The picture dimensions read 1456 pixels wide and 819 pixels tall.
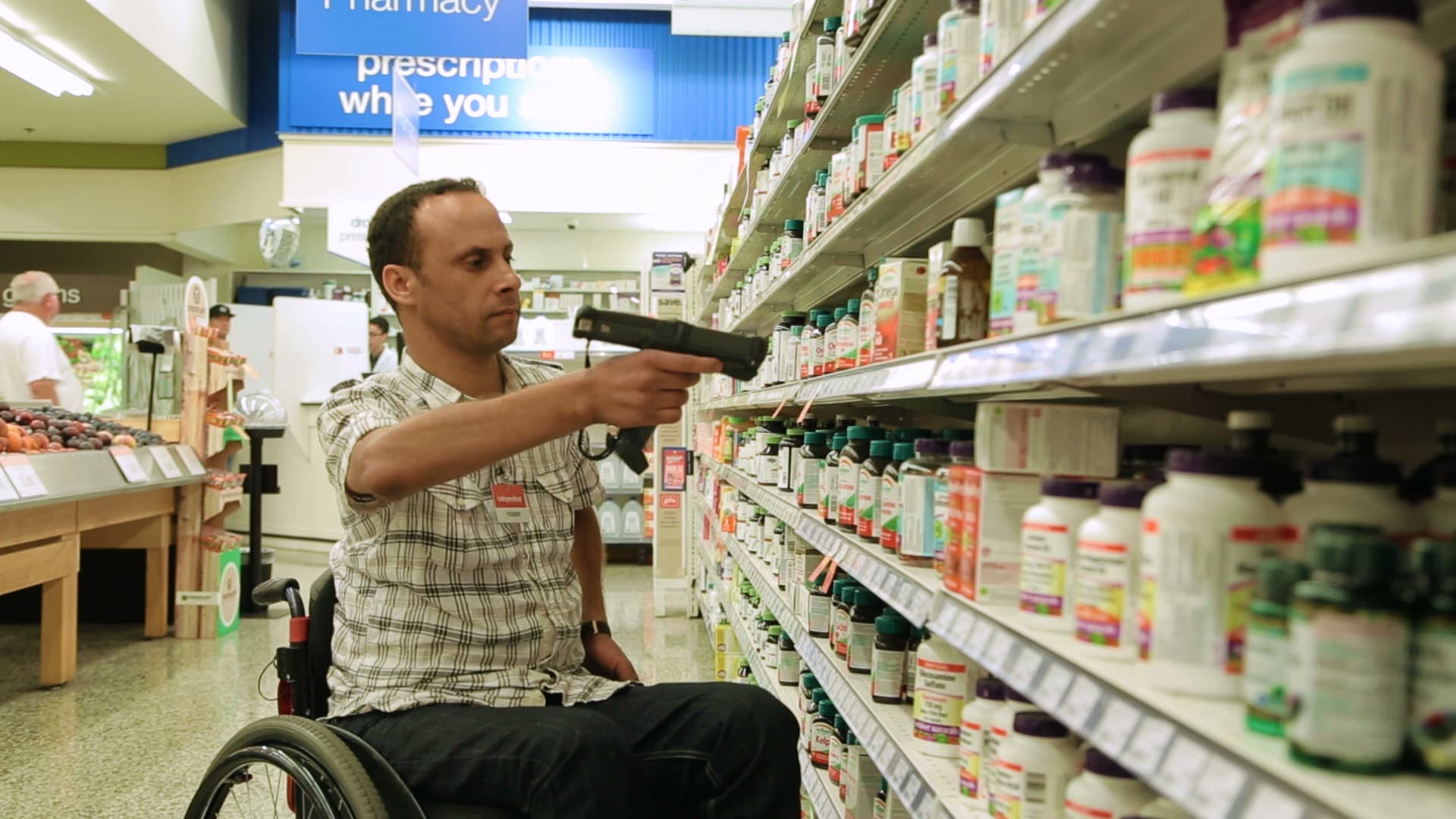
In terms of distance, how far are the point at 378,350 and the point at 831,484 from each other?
7.72 metres

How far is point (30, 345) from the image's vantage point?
18.4ft

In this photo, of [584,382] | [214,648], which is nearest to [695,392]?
[214,648]

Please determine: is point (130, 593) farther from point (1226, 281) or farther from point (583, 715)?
point (1226, 281)

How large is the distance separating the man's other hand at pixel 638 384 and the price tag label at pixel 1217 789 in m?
0.92

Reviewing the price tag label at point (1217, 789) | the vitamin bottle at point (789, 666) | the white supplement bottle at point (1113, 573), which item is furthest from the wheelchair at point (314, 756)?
the vitamin bottle at point (789, 666)

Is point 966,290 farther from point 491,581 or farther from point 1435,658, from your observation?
point 491,581

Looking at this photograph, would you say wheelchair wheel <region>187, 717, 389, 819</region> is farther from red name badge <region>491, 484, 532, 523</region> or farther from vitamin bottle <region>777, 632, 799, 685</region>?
vitamin bottle <region>777, 632, 799, 685</region>

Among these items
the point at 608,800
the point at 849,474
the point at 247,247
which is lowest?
the point at 608,800

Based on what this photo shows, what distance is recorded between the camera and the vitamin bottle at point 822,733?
2383 mm

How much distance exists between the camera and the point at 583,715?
1503mm

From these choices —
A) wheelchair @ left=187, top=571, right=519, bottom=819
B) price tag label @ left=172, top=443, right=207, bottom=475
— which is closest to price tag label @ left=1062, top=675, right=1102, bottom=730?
wheelchair @ left=187, top=571, right=519, bottom=819

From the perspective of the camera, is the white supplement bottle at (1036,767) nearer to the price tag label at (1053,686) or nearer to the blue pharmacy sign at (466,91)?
the price tag label at (1053,686)

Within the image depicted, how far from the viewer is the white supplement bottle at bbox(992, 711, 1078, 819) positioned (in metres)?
1.09

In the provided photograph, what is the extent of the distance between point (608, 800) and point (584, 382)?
1.97 feet
